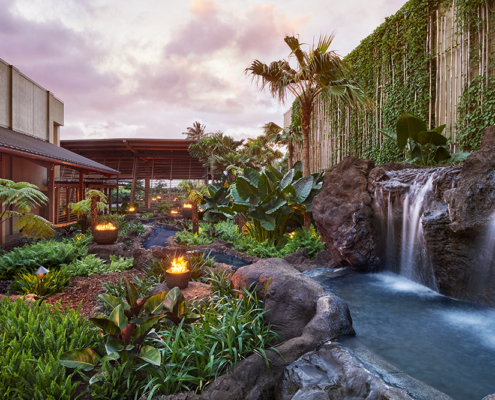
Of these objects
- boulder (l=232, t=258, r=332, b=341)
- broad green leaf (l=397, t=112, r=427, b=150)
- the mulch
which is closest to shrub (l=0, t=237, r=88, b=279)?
the mulch

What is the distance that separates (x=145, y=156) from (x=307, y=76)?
Result: 15.9 metres

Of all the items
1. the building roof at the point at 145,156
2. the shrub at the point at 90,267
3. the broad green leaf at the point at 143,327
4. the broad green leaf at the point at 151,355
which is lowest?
the shrub at the point at 90,267

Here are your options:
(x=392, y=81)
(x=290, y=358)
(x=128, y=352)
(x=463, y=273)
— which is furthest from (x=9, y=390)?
(x=392, y=81)

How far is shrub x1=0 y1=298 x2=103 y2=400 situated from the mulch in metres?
0.82

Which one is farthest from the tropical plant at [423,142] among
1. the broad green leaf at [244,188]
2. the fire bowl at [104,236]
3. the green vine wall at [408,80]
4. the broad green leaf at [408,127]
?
the fire bowl at [104,236]

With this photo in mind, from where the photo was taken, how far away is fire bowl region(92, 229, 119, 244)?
738cm

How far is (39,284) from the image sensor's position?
13.5 ft

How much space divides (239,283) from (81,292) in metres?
2.89

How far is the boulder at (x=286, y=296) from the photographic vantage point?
112 inches

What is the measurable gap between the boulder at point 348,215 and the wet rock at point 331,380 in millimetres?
3266

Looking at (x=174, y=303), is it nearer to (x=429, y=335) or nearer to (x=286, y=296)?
(x=286, y=296)

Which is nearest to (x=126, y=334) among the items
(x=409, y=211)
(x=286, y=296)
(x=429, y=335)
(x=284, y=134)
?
(x=286, y=296)

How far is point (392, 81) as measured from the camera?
28.5ft

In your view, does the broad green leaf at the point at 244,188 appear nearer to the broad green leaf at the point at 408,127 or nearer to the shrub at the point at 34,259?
the broad green leaf at the point at 408,127
